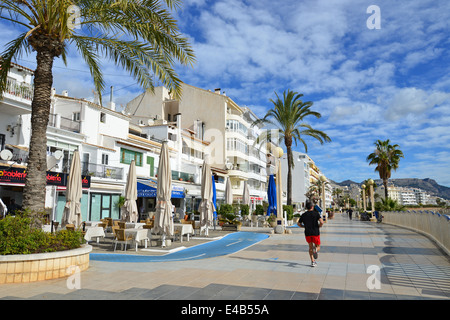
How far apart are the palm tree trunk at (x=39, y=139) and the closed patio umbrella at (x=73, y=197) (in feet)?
19.9

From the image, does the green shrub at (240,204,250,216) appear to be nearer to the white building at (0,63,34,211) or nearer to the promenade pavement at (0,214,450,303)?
the white building at (0,63,34,211)

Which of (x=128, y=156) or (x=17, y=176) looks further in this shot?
(x=128, y=156)

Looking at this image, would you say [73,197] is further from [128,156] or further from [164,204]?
[128,156]

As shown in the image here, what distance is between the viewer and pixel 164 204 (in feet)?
40.4

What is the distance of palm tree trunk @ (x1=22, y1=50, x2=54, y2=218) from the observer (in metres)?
7.70

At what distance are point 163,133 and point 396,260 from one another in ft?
96.9

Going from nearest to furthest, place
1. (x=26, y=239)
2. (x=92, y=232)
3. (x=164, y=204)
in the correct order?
(x=26, y=239) < (x=92, y=232) < (x=164, y=204)

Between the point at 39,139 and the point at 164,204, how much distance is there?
5455 mm

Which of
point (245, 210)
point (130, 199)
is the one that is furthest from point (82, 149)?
point (245, 210)

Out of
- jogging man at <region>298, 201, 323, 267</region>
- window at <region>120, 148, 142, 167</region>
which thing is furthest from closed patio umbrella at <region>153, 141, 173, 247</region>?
window at <region>120, 148, 142, 167</region>

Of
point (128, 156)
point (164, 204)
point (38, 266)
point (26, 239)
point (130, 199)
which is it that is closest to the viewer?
point (38, 266)

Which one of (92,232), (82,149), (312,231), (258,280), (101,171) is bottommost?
(258,280)
